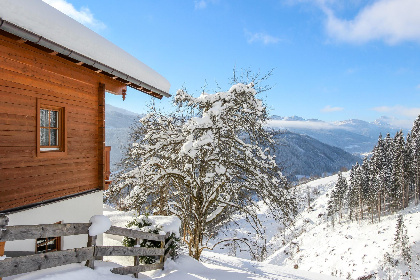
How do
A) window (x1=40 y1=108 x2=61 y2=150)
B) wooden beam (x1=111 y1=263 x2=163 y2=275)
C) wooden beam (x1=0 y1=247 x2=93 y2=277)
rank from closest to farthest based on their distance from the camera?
wooden beam (x1=0 y1=247 x2=93 y2=277) < wooden beam (x1=111 y1=263 x2=163 y2=275) < window (x1=40 y1=108 x2=61 y2=150)

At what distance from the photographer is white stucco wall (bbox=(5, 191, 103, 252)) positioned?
537cm

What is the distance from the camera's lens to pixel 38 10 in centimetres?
458

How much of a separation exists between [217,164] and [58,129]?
200 inches

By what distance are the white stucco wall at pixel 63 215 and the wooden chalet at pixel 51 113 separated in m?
0.02

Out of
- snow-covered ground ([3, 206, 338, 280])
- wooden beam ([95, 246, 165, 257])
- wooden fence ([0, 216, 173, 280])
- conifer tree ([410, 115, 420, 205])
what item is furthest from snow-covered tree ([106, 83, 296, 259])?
conifer tree ([410, 115, 420, 205])

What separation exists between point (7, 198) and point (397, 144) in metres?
60.8

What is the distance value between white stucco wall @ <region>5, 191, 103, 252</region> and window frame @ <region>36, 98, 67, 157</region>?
117cm

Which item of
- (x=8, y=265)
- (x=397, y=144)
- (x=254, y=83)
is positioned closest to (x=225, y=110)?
(x=254, y=83)

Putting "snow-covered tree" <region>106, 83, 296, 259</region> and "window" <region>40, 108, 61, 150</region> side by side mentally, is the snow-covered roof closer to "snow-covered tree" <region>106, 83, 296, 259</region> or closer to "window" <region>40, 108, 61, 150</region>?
"window" <region>40, 108, 61, 150</region>

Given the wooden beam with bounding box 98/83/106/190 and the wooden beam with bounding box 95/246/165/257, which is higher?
the wooden beam with bounding box 98/83/106/190

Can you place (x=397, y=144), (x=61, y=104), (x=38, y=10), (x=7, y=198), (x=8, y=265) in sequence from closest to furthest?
(x=8, y=265), (x=38, y=10), (x=7, y=198), (x=61, y=104), (x=397, y=144)

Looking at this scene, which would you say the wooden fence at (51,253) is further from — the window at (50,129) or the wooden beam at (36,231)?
the window at (50,129)

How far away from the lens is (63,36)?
5102 mm

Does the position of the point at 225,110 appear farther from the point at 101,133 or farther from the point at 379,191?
the point at 379,191
